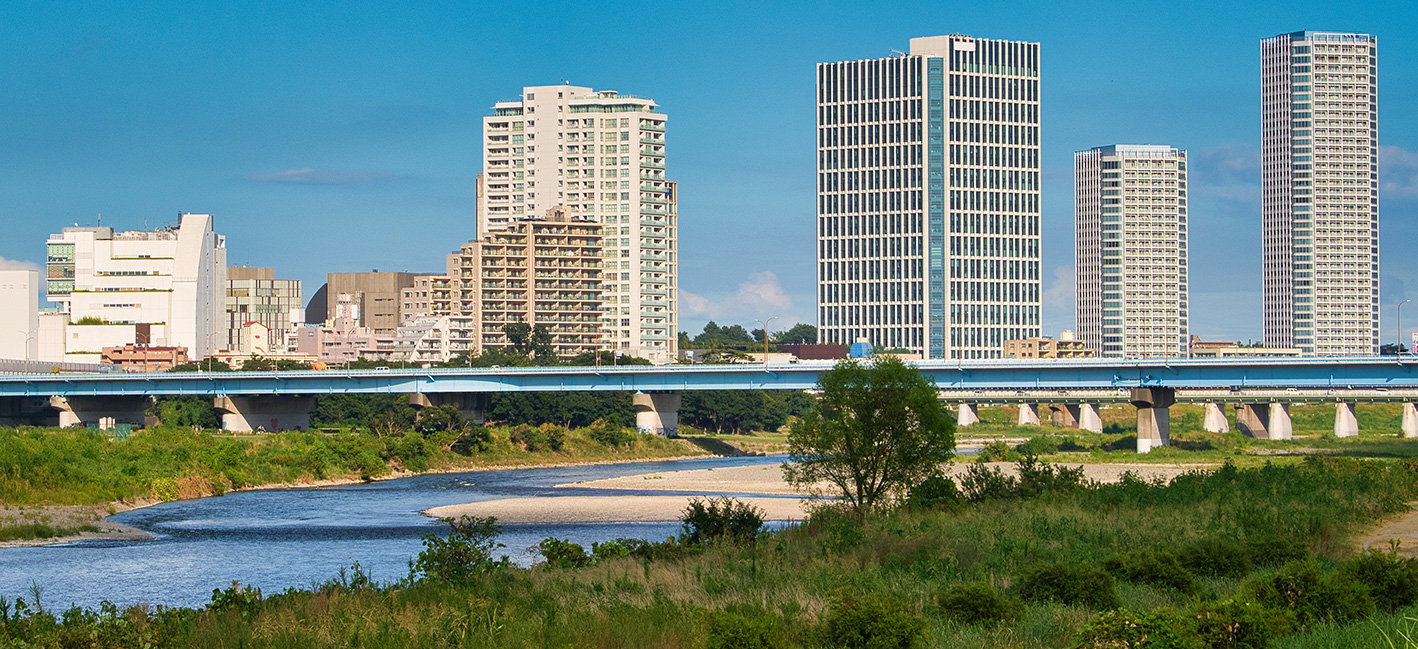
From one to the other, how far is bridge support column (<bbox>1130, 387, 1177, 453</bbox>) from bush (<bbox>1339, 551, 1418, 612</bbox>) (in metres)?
119

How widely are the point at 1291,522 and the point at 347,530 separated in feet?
170

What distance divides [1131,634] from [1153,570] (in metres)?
11.2

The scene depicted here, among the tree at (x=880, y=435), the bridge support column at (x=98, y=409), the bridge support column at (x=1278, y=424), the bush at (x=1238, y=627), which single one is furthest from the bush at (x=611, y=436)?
the bush at (x=1238, y=627)

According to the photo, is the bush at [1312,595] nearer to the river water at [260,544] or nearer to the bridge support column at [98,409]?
the river water at [260,544]

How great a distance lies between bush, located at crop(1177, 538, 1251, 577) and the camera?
119 ft

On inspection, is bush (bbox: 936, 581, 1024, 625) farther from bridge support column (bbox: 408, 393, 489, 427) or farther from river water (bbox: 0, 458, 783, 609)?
bridge support column (bbox: 408, 393, 489, 427)

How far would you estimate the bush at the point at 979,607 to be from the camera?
29.7 meters

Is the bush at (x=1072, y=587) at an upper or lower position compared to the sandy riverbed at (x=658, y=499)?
upper

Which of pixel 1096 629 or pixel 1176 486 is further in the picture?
pixel 1176 486

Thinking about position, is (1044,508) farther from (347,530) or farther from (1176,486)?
(347,530)

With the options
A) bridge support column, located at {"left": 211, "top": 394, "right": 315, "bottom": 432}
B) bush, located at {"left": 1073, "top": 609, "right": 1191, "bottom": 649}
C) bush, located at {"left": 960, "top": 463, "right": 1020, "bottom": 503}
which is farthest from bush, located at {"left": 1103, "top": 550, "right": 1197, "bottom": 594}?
bridge support column, located at {"left": 211, "top": 394, "right": 315, "bottom": 432}

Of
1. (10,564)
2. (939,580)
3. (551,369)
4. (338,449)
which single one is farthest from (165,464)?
(939,580)

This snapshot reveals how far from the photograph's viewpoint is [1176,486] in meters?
59.2

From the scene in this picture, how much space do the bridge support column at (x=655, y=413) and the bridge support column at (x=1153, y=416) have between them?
56.1 m
